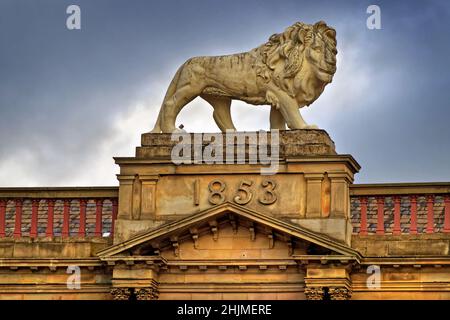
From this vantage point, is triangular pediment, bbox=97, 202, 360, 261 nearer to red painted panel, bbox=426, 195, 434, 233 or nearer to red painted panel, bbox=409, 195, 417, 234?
red painted panel, bbox=409, 195, 417, 234

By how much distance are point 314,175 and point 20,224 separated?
7.72m

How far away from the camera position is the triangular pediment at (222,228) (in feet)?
196

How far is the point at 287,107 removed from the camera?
61.3 meters

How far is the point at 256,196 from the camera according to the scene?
6097 centimetres

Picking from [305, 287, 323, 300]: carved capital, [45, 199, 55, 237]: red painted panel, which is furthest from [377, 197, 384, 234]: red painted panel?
[45, 199, 55, 237]: red painted panel

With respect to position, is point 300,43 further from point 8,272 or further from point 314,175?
point 8,272

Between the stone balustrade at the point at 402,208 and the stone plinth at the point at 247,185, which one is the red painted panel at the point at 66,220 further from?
the stone balustrade at the point at 402,208

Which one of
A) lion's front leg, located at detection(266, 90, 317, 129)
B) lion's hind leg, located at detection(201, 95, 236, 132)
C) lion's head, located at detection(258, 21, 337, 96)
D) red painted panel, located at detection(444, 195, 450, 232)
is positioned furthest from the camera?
lion's hind leg, located at detection(201, 95, 236, 132)

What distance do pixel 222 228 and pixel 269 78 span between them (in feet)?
13.1

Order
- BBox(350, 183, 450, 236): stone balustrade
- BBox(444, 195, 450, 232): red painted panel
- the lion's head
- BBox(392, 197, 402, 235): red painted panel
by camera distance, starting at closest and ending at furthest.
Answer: BBox(444, 195, 450, 232): red painted panel, BBox(350, 183, 450, 236): stone balustrade, BBox(392, 197, 402, 235): red painted panel, the lion's head

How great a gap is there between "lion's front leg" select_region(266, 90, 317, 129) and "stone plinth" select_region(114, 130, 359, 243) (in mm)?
267

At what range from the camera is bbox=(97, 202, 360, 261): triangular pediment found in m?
59.6

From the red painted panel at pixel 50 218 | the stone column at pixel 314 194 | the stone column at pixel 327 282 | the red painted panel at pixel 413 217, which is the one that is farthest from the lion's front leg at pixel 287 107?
the red painted panel at pixel 50 218
